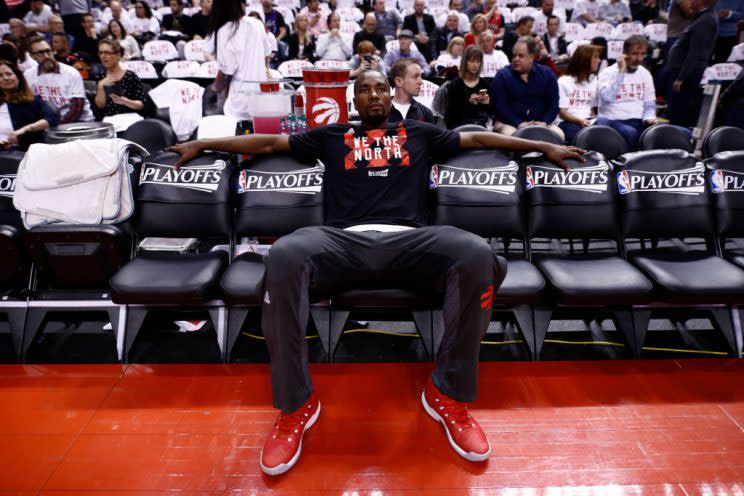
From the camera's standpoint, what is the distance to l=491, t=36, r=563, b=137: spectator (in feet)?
14.9

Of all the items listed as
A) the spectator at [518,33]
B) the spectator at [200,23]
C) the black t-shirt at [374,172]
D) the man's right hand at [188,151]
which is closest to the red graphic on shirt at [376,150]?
the black t-shirt at [374,172]

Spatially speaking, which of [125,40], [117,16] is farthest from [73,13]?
[125,40]

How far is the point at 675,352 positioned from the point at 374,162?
6.14 feet

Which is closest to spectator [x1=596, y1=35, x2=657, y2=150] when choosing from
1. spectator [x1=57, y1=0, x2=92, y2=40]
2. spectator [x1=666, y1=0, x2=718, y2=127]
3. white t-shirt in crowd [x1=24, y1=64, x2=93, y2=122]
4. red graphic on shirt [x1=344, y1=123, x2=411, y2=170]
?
spectator [x1=666, y1=0, x2=718, y2=127]

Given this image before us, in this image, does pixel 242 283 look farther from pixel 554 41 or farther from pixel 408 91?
pixel 554 41

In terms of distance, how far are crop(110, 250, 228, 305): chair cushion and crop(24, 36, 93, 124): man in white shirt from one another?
2984 millimetres

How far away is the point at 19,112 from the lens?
398 centimetres

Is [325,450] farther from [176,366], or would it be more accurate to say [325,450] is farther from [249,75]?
[249,75]

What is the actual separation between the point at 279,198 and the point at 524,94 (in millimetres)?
2793

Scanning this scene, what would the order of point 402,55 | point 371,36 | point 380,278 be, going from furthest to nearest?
1. point 371,36
2. point 402,55
3. point 380,278

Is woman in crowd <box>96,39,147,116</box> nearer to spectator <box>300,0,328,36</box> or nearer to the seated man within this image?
the seated man

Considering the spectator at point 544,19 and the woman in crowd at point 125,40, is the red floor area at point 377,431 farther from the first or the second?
the spectator at point 544,19

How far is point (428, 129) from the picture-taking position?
2.69 meters

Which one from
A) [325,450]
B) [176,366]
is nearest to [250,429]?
[325,450]
